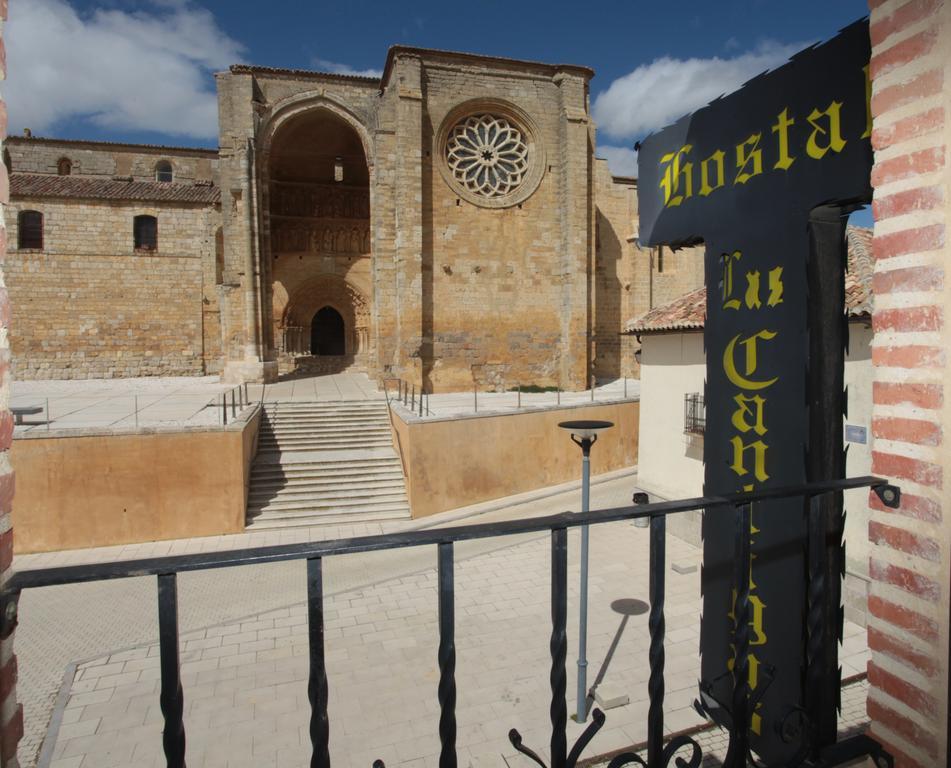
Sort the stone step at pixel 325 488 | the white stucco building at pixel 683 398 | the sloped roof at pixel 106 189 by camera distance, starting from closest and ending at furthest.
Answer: the white stucco building at pixel 683 398 < the stone step at pixel 325 488 < the sloped roof at pixel 106 189

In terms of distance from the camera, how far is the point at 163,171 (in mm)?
31438

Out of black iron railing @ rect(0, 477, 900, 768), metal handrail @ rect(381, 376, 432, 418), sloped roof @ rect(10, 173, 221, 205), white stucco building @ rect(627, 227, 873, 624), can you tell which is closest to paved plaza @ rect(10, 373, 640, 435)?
metal handrail @ rect(381, 376, 432, 418)

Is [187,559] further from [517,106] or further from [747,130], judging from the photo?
[517,106]

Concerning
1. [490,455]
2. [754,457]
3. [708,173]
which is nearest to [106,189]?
[490,455]

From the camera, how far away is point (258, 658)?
738cm

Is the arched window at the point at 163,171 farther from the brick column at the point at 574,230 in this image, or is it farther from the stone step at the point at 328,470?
the stone step at the point at 328,470

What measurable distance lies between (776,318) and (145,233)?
29340mm

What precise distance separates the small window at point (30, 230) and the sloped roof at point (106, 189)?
84 centimetres

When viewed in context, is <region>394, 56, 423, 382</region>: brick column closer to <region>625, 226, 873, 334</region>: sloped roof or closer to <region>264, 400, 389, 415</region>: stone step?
<region>264, 400, 389, 415</region>: stone step

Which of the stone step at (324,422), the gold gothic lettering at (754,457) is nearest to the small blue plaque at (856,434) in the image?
the gold gothic lettering at (754,457)

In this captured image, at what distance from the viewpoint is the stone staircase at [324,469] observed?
13008mm

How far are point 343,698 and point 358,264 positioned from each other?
21.2 metres

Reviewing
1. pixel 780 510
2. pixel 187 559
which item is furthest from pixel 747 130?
pixel 187 559

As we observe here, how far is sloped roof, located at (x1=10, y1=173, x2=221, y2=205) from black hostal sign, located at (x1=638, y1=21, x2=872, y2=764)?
89.0 feet
